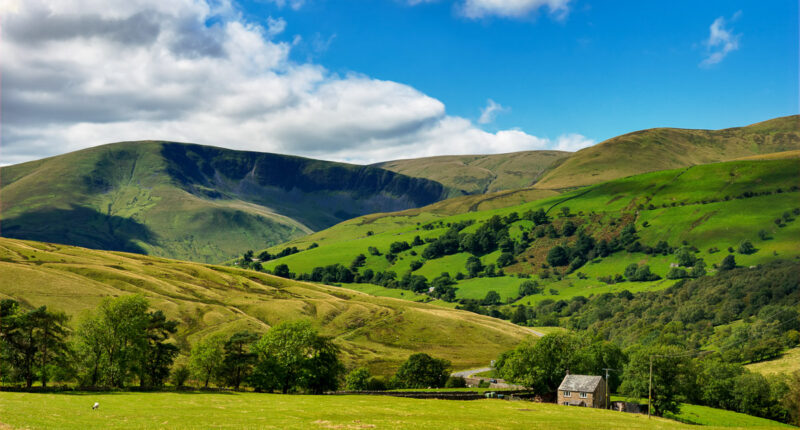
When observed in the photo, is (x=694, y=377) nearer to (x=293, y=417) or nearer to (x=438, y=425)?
(x=438, y=425)

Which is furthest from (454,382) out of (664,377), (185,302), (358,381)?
(185,302)

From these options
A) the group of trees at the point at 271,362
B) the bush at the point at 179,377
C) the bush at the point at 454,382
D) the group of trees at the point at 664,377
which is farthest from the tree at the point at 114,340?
the group of trees at the point at 664,377

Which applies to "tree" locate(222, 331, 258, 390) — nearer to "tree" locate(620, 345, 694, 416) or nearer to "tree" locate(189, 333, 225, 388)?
"tree" locate(189, 333, 225, 388)

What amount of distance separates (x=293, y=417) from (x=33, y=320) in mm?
47389

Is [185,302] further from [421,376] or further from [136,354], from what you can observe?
[136,354]

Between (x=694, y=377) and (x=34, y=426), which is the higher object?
(x=34, y=426)

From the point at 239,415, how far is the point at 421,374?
80.2 m

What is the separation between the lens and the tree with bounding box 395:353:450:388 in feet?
407

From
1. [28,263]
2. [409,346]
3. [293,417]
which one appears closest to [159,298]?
[28,263]

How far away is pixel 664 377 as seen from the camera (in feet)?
312

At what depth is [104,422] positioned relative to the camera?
1565 inches

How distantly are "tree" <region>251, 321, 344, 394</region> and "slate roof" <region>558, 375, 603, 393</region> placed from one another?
45.5 metres

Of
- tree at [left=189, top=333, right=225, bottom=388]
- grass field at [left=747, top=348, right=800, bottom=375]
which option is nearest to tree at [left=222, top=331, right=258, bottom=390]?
tree at [left=189, top=333, right=225, bottom=388]

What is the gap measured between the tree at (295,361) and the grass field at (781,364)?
119m
